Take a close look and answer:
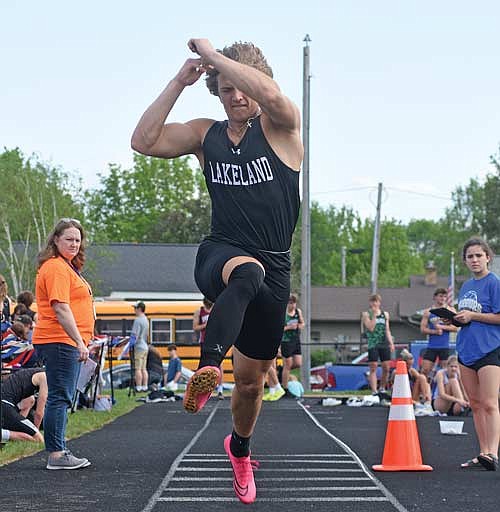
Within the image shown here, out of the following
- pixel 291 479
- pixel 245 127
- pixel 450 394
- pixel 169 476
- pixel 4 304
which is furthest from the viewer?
pixel 450 394

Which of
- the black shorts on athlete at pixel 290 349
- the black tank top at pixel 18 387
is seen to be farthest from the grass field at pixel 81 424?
the black shorts on athlete at pixel 290 349

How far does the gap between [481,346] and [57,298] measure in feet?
10.9

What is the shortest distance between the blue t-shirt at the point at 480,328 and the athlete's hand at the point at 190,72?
396 cm

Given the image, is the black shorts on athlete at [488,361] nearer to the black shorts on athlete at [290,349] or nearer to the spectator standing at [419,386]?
the spectator standing at [419,386]

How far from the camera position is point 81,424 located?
13227mm

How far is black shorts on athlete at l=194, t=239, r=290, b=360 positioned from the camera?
18.8 feet

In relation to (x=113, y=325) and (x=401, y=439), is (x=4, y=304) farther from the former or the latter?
(x=113, y=325)

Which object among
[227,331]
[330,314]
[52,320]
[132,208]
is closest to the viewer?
[227,331]

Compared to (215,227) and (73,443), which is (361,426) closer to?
(73,443)

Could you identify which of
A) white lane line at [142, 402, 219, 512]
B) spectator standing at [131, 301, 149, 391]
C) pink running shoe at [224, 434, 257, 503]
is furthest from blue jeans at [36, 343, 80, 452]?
spectator standing at [131, 301, 149, 391]

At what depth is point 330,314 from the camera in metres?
76.1

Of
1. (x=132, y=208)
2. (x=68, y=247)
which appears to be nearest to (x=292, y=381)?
(x=68, y=247)

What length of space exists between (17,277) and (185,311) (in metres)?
27.3

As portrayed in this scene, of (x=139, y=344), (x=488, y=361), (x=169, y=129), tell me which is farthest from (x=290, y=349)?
(x=169, y=129)
